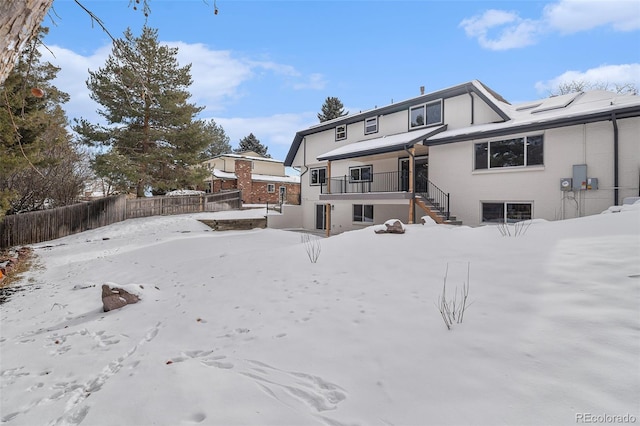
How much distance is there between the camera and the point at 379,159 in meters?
16.8

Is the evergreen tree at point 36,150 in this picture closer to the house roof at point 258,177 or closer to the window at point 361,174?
the house roof at point 258,177

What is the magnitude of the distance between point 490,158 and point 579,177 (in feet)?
9.74

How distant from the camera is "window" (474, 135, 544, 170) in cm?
1111

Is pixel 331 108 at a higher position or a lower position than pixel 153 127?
higher

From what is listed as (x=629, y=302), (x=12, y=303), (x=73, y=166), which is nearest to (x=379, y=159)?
(x=629, y=302)

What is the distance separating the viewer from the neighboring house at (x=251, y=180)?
3198cm

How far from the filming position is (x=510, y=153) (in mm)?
11664

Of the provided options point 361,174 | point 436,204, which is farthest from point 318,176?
point 436,204

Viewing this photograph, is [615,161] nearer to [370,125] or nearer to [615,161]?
[615,161]

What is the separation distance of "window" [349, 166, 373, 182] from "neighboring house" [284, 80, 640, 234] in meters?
0.06

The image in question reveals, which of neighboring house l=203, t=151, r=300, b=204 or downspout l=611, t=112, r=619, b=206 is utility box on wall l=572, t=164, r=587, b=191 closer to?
downspout l=611, t=112, r=619, b=206

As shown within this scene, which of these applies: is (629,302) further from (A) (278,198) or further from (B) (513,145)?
(A) (278,198)

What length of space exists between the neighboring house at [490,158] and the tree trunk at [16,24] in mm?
11996

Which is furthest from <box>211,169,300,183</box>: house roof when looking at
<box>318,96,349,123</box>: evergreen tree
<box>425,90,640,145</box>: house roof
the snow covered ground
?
the snow covered ground
